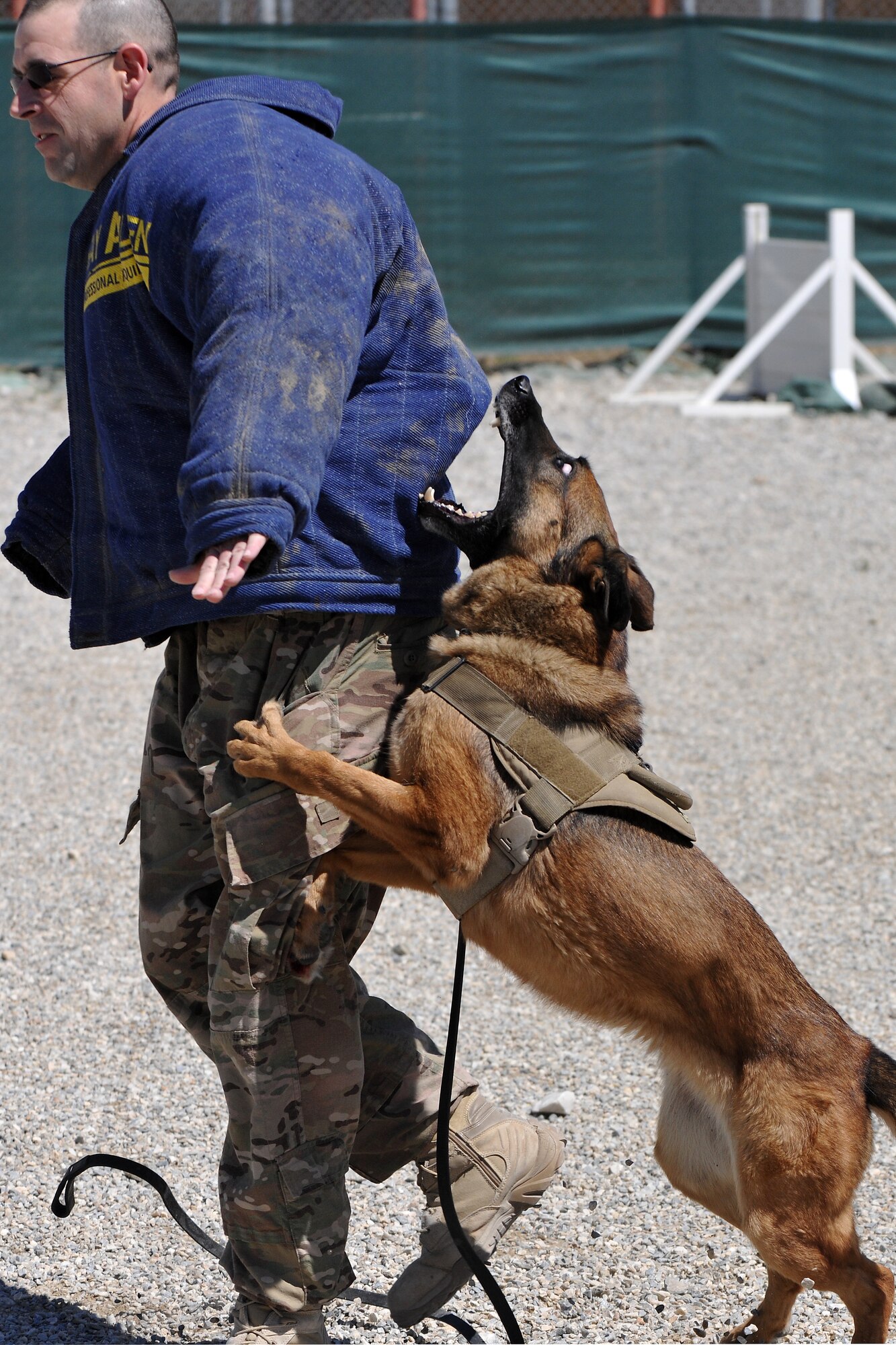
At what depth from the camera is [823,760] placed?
231 inches

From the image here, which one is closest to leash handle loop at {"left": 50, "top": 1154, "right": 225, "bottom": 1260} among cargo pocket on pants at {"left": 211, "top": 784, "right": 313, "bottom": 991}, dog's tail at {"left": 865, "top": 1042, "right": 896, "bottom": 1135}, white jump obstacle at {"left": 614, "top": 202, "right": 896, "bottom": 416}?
cargo pocket on pants at {"left": 211, "top": 784, "right": 313, "bottom": 991}

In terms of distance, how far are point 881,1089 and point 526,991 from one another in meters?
1.58

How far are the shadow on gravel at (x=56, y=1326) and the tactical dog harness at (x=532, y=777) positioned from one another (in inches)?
40.7

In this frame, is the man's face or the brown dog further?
the brown dog

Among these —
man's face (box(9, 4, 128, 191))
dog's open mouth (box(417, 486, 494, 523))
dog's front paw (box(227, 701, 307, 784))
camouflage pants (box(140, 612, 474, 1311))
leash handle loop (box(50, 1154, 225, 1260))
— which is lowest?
leash handle loop (box(50, 1154, 225, 1260))

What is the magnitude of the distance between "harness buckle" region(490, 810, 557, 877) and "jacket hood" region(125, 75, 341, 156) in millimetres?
1233

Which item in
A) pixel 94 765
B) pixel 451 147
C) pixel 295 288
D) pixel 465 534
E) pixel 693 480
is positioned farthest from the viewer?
pixel 451 147

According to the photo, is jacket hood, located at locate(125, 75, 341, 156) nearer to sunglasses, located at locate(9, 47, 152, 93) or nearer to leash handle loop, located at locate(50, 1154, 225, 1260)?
sunglasses, located at locate(9, 47, 152, 93)

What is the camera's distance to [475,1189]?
2764 mm

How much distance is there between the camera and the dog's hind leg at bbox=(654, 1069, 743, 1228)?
2.76m

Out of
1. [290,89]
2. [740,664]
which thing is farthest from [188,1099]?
[740,664]

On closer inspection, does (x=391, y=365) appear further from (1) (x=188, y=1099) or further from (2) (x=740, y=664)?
(2) (x=740, y=664)

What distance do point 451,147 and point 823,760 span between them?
301 inches

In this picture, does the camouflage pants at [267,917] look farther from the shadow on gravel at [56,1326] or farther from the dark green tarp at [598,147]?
the dark green tarp at [598,147]
